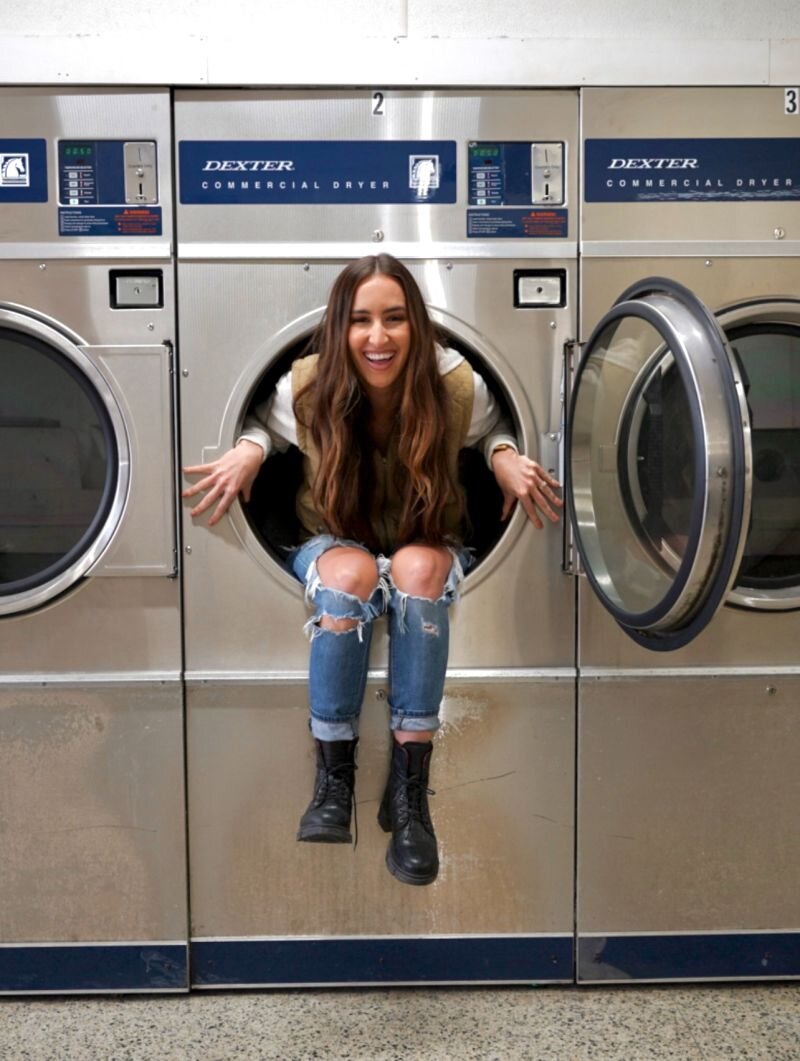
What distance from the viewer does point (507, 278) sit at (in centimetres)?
239

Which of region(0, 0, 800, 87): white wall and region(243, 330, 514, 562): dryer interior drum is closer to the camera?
region(0, 0, 800, 87): white wall

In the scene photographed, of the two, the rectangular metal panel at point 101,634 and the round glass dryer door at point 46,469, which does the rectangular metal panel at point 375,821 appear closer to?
the rectangular metal panel at point 101,634

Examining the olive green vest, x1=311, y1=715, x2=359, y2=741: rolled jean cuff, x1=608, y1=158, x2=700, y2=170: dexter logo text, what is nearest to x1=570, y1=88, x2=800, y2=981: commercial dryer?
x1=608, y1=158, x2=700, y2=170: dexter logo text

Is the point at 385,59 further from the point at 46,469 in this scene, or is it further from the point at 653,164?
the point at 46,469

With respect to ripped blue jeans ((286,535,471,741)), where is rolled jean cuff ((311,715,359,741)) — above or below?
below

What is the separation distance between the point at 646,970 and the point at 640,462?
1.21 metres

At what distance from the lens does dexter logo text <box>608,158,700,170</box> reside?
2.39 metres

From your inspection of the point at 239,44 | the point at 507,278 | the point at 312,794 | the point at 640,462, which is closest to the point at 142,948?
the point at 312,794

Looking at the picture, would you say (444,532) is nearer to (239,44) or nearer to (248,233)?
(248,233)

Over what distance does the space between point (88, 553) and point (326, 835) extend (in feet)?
2.72

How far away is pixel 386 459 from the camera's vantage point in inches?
98.0

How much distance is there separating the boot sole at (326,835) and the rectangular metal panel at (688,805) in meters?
0.59

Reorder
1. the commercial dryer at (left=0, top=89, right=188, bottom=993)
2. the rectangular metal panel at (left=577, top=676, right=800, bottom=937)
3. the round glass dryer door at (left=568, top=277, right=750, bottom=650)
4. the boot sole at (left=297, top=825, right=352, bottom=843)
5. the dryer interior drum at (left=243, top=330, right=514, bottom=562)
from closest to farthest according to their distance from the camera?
the round glass dryer door at (left=568, top=277, right=750, bottom=650) → the boot sole at (left=297, top=825, right=352, bottom=843) → the commercial dryer at (left=0, top=89, right=188, bottom=993) → the rectangular metal panel at (left=577, top=676, right=800, bottom=937) → the dryer interior drum at (left=243, top=330, right=514, bottom=562)

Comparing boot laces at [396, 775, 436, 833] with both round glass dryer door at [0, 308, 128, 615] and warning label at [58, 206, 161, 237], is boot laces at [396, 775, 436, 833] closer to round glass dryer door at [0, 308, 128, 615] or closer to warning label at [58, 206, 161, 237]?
round glass dryer door at [0, 308, 128, 615]
